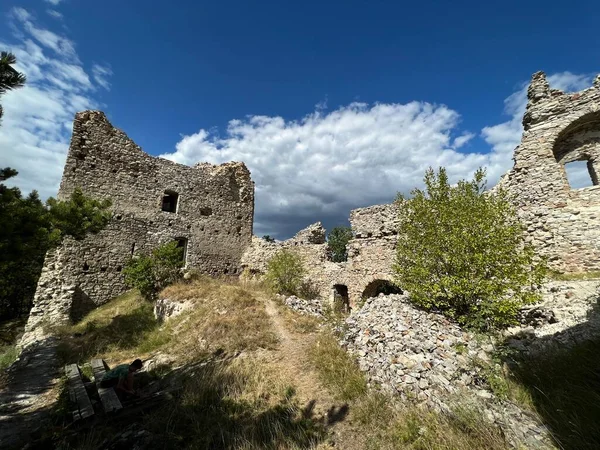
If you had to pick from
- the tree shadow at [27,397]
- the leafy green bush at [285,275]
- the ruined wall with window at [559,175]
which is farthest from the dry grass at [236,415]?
the ruined wall with window at [559,175]

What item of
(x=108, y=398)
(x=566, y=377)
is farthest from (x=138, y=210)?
(x=566, y=377)

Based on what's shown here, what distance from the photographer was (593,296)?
19.9 feet

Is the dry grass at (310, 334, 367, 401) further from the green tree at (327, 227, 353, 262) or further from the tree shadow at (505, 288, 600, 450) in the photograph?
the green tree at (327, 227, 353, 262)

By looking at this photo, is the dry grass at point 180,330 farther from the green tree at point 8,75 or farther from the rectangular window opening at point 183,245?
the green tree at point 8,75

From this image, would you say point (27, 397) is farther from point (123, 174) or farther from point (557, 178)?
point (557, 178)

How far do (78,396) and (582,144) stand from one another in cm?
1550

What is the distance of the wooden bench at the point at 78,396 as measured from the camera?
15.8 ft

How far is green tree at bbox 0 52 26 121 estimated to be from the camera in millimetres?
4227

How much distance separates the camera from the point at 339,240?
128ft

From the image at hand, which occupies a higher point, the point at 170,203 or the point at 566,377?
the point at 170,203

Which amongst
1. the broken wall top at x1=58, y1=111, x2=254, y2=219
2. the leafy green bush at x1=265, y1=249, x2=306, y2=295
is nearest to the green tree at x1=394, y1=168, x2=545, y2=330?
the leafy green bush at x1=265, y1=249, x2=306, y2=295

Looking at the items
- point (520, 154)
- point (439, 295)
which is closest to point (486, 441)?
point (439, 295)

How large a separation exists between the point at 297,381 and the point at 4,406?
5.68 metres

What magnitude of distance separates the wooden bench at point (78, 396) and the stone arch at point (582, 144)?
13803 mm
